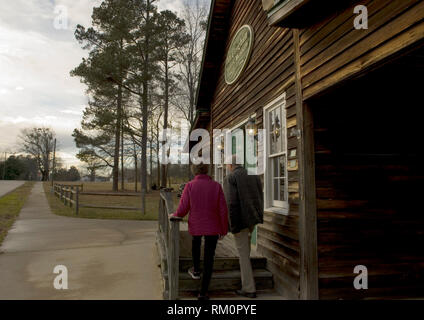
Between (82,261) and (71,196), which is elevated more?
(71,196)

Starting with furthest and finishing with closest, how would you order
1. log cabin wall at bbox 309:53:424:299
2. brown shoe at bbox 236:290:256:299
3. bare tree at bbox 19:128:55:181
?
1. bare tree at bbox 19:128:55:181
2. brown shoe at bbox 236:290:256:299
3. log cabin wall at bbox 309:53:424:299

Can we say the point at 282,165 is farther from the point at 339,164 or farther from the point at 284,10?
the point at 284,10

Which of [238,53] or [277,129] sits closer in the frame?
[277,129]

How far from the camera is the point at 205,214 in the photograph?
4043 millimetres

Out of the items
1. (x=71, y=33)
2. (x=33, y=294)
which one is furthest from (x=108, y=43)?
(x=33, y=294)

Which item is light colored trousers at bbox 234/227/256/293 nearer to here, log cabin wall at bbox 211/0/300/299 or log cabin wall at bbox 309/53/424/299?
log cabin wall at bbox 211/0/300/299

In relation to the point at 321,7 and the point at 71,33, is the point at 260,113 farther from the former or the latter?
the point at 71,33

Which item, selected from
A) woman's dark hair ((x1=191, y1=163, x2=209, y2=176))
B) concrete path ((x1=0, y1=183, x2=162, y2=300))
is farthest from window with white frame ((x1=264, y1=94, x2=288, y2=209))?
concrete path ((x1=0, y1=183, x2=162, y2=300))

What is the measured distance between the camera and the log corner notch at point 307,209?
3.93m

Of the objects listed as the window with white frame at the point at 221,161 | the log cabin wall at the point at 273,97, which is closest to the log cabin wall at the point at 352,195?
the log cabin wall at the point at 273,97

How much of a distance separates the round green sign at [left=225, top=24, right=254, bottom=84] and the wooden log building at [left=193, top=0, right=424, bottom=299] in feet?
4.82

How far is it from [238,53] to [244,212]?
14.4ft

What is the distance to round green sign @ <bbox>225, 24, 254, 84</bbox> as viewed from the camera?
6684mm

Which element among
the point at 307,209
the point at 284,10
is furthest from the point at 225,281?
the point at 284,10
